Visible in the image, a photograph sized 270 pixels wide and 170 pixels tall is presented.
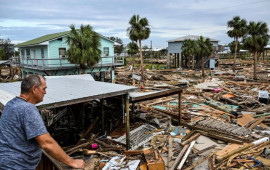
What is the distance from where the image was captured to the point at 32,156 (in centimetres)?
273

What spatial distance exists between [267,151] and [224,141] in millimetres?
2121

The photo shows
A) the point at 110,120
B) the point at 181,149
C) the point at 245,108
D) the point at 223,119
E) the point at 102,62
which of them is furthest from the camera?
the point at 102,62

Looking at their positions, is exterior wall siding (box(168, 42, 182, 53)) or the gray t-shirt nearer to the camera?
the gray t-shirt

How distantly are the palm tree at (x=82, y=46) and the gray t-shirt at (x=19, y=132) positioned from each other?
20.1m

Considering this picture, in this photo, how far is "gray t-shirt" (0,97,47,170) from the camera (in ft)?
8.26

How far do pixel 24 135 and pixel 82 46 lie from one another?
2065 cm

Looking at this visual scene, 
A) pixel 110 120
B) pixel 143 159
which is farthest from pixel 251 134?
pixel 110 120

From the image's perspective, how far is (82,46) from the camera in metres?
22.3

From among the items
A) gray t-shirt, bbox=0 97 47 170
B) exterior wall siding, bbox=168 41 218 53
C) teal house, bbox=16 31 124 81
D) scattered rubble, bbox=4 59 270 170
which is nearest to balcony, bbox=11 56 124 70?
teal house, bbox=16 31 124 81

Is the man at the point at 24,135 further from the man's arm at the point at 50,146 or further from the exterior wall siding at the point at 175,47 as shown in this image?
the exterior wall siding at the point at 175,47

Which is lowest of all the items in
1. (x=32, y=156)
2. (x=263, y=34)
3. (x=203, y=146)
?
(x=203, y=146)

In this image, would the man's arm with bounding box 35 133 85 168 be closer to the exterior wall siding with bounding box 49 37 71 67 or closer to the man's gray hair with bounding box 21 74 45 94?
the man's gray hair with bounding box 21 74 45 94

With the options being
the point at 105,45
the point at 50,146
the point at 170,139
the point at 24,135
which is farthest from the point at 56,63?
the point at 50,146

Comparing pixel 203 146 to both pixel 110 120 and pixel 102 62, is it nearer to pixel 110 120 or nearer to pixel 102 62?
pixel 110 120
